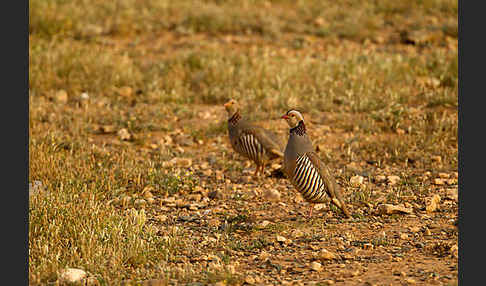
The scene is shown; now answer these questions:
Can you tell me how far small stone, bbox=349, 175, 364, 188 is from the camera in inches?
291

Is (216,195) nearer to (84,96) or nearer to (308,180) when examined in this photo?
(308,180)

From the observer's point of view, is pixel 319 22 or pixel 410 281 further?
pixel 319 22

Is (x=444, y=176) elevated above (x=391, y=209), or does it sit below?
above

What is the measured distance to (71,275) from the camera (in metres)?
4.77

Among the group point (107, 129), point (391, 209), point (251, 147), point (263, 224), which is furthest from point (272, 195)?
point (107, 129)

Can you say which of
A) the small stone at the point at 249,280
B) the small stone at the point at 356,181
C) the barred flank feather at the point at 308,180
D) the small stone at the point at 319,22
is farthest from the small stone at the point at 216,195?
the small stone at the point at 319,22

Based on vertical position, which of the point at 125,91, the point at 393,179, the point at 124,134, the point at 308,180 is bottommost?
the point at 393,179

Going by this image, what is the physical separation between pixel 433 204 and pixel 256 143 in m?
2.26

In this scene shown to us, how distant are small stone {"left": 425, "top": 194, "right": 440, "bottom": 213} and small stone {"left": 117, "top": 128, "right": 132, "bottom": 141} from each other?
172 inches

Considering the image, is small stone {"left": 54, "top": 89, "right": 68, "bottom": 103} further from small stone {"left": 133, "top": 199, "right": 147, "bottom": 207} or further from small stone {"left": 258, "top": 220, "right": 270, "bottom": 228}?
small stone {"left": 258, "top": 220, "right": 270, "bottom": 228}

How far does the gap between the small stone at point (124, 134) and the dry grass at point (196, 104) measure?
0.15m

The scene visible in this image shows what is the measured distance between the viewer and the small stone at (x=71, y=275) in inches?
186

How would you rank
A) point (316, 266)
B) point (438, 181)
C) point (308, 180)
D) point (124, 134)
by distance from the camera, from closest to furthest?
point (316, 266)
point (308, 180)
point (438, 181)
point (124, 134)

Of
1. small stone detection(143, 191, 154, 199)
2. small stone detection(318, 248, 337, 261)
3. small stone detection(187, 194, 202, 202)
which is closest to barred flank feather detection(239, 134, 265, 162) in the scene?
small stone detection(187, 194, 202, 202)
